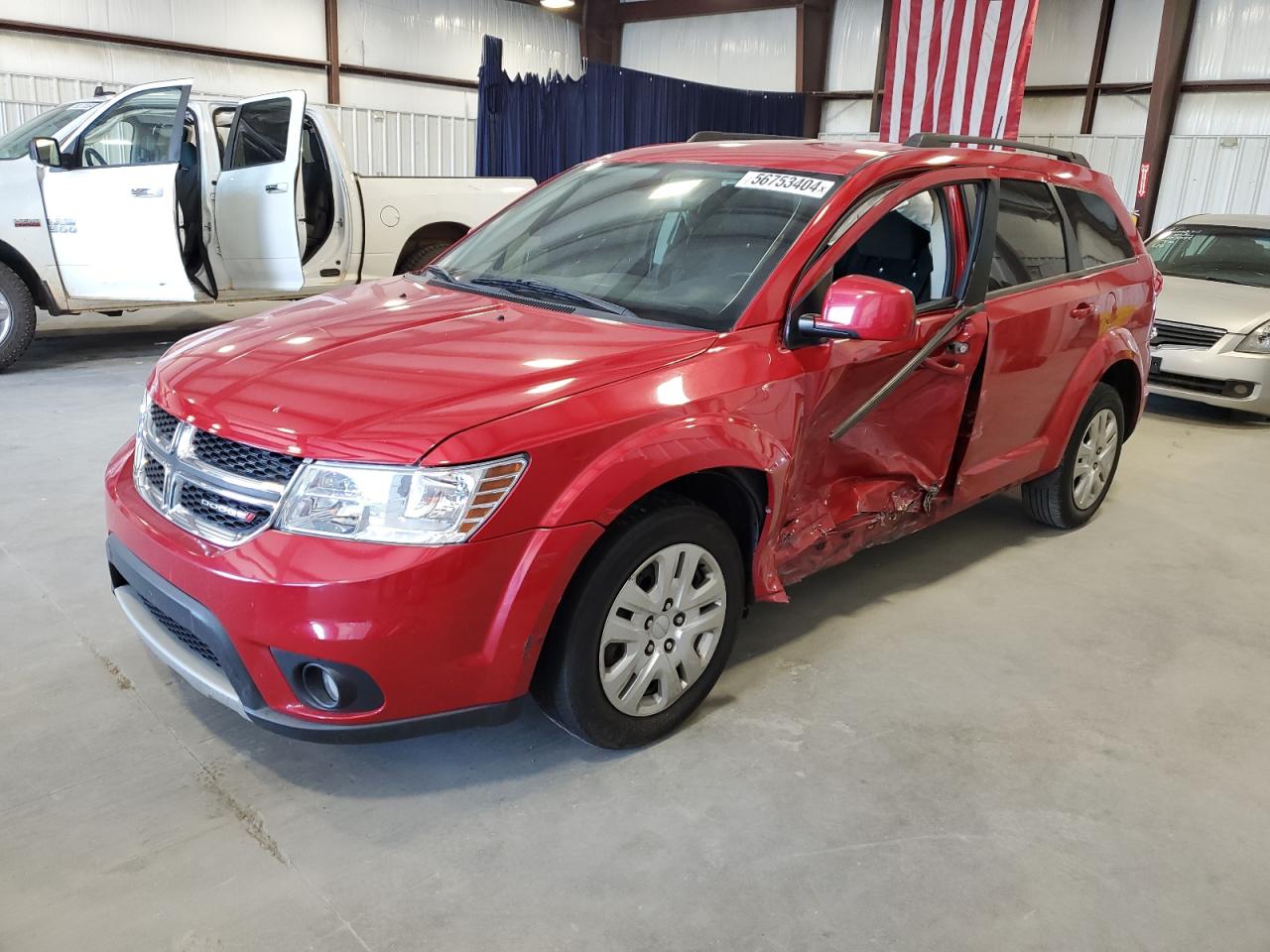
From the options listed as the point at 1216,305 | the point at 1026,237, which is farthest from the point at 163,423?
the point at 1216,305

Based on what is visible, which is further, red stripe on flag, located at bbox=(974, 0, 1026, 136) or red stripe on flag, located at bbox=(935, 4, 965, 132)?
red stripe on flag, located at bbox=(935, 4, 965, 132)

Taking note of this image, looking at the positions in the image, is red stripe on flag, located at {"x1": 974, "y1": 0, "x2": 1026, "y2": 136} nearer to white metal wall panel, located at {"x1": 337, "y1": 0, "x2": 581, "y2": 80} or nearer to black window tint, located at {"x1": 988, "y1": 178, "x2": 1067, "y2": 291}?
black window tint, located at {"x1": 988, "y1": 178, "x2": 1067, "y2": 291}

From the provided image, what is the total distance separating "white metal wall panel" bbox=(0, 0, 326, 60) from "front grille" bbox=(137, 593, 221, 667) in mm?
11307

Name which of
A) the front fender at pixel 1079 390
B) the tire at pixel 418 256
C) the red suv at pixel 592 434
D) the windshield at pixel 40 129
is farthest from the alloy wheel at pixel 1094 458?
the windshield at pixel 40 129

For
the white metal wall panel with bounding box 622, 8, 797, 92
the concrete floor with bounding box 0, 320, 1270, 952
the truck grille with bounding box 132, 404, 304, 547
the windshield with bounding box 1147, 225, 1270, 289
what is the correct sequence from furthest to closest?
the white metal wall panel with bounding box 622, 8, 797, 92
the windshield with bounding box 1147, 225, 1270, 289
the truck grille with bounding box 132, 404, 304, 547
the concrete floor with bounding box 0, 320, 1270, 952

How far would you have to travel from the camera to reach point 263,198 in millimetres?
6715

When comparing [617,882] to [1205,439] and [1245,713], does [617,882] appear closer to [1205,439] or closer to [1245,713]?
[1245,713]

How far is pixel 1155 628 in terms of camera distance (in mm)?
3436

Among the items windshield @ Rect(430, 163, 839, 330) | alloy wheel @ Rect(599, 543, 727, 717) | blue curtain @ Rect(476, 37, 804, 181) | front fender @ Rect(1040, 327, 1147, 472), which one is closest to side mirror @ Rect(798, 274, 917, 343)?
windshield @ Rect(430, 163, 839, 330)

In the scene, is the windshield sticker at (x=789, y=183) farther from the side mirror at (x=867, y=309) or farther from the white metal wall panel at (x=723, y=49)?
the white metal wall panel at (x=723, y=49)

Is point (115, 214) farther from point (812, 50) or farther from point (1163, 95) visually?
point (1163, 95)

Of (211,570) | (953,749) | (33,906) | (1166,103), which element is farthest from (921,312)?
(1166,103)

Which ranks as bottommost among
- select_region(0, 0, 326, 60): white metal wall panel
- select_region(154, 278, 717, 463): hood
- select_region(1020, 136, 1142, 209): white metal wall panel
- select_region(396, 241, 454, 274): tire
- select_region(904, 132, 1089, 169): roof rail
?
select_region(396, 241, 454, 274): tire

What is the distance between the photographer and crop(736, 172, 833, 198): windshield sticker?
284cm
